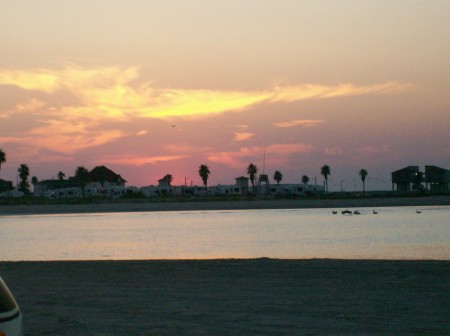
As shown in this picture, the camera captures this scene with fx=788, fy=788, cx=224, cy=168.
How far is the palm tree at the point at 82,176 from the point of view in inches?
6033

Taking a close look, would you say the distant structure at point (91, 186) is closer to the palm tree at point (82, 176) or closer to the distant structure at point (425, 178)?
the palm tree at point (82, 176)

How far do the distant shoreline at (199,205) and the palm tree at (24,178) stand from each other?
46061mm

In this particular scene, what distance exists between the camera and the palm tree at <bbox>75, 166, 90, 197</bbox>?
153250 mm

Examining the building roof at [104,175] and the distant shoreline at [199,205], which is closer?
the distant shoreline at [199,205]

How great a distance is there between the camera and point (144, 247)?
4197 cm

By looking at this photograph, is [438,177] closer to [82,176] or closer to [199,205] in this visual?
[199,205]
